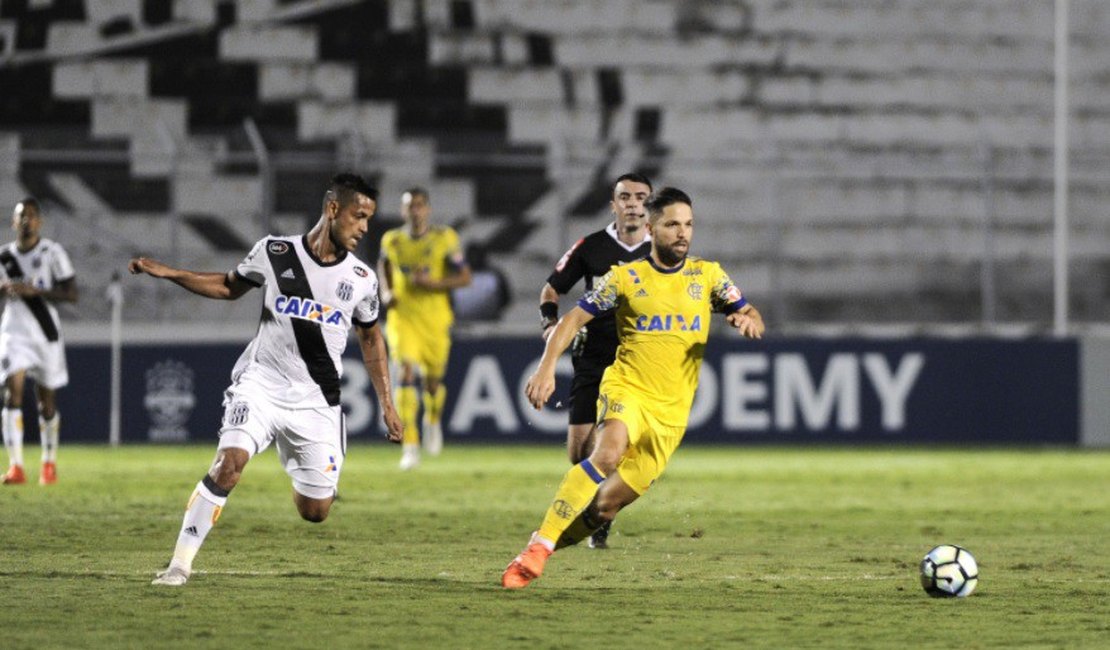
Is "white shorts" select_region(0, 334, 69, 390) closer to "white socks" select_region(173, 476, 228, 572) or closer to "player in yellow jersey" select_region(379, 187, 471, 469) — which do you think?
"player in yellow jersey" select_region(379, 187, 471, 469)

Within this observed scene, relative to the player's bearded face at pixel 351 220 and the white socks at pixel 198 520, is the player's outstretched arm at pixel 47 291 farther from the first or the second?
the white socks at pixel 198 520

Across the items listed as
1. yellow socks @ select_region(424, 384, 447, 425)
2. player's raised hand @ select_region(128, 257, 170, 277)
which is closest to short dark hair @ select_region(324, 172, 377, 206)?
player's raised hand @ select_region(128, 257, 170, 277)

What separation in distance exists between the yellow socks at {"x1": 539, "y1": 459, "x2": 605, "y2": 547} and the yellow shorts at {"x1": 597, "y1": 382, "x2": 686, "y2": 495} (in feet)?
0.77

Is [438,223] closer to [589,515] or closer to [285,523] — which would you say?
[285,523]

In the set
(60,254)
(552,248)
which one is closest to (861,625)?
(60,254)

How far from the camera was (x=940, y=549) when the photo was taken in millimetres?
7914

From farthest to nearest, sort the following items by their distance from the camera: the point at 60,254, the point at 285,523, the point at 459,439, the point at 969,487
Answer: the point at 459,439
the point at 969,487
the point at 60,254
the point at 285,523

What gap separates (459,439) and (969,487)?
22.8ft

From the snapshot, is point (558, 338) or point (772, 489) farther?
point (772, 489)

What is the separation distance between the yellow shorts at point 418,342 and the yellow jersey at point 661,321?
8.44 metres

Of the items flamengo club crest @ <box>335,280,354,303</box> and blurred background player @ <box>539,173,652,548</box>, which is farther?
blurred background player @ <box>539,173,652,548</box>

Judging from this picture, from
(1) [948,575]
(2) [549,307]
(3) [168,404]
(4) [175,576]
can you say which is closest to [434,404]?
(3) [168,404]

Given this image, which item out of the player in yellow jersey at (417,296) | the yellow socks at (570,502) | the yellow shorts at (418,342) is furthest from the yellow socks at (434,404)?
the yellow socks at (570,502)

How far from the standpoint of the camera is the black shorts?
10031 mm
